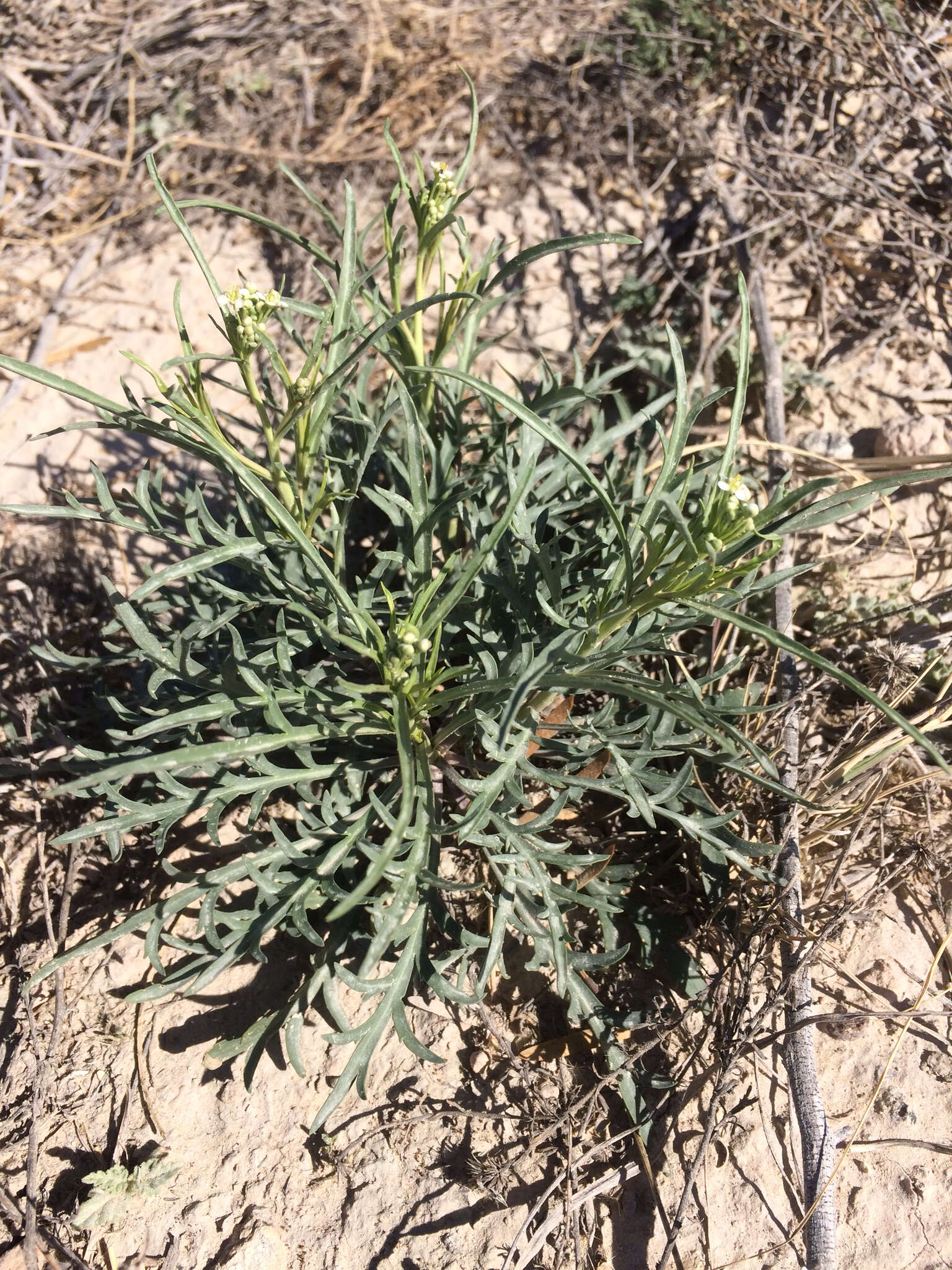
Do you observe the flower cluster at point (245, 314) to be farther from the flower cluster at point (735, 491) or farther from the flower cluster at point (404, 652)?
the flower cluster at point (735, 491)

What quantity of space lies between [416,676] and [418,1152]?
3.43ft

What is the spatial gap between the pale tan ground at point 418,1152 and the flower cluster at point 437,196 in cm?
176

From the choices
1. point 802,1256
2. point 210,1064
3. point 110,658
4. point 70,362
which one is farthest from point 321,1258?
point 70,362

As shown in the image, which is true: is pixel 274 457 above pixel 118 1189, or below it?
above

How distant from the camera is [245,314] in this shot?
5.08ft

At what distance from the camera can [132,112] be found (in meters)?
3.64

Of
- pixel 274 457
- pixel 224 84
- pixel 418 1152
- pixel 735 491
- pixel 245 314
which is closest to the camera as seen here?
pixel 735 491

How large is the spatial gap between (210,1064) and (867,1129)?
1.47m

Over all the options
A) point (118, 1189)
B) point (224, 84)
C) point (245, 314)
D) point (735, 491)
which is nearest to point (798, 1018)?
point (735, 491)

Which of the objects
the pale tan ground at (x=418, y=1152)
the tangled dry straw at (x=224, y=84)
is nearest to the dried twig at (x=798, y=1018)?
the pale tan ground at (x=418, y=1152)

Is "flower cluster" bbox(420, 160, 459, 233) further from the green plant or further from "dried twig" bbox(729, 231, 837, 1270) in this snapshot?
the green plant

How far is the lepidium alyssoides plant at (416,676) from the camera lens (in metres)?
1.58

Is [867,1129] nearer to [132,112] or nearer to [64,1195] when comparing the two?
[64,1195]

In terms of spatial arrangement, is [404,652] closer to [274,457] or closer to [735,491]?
[274,457]
